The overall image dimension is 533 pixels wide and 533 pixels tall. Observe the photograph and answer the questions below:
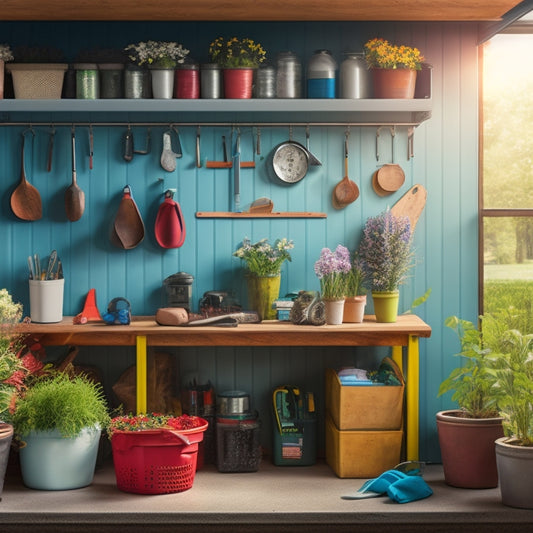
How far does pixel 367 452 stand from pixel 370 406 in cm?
26

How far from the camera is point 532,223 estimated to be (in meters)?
5.48

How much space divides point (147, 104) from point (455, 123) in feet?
6.19

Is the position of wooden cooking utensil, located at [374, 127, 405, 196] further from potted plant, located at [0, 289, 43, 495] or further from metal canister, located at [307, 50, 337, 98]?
potted plant, located at [0, 289, 43, 495]

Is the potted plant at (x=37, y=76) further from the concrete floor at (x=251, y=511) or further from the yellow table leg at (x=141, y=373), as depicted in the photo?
the concrete floor at (x=251, y=511)

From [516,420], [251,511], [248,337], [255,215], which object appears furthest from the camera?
[255,215]

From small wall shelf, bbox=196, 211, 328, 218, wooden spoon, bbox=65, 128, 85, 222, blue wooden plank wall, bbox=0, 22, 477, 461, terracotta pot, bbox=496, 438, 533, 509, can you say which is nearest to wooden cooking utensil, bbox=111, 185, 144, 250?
blue wooden plank wall, bbox=0, 22, 477, 461

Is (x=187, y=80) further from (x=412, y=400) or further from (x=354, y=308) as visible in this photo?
(x=412, y=400)

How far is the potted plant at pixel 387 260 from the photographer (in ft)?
16.9

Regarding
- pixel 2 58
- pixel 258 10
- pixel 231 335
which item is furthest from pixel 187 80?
pixel 231 335

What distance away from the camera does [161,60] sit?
514 cm

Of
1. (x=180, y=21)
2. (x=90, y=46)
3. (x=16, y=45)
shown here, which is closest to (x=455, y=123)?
(x=180, y=21)

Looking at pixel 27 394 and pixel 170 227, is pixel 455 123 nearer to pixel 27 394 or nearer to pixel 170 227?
pixel 170 227

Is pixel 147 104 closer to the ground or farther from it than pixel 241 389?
farther from it

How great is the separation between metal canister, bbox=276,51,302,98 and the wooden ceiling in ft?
0.81
